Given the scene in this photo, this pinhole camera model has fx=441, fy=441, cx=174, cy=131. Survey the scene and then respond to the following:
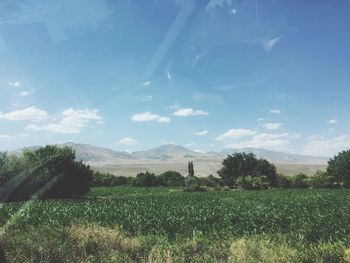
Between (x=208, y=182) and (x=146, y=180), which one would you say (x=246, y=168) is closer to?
(x=208, y=182)

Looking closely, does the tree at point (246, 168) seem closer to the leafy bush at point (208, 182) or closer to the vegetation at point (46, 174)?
the leafy bush at point (208, 182)

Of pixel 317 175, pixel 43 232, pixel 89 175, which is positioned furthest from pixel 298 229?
pixel 317 175

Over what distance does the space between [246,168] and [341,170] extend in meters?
20.7

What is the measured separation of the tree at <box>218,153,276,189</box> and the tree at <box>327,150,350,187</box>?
12.1 m

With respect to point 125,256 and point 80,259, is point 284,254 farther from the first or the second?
point 80,259

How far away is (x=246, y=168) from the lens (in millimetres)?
98750

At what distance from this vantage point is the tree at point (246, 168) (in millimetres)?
94625

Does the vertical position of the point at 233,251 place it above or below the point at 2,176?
below

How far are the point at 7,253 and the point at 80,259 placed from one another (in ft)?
7.10

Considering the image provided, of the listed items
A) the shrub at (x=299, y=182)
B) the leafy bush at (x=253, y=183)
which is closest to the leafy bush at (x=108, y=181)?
the leafy bush at (x=253, y=183)

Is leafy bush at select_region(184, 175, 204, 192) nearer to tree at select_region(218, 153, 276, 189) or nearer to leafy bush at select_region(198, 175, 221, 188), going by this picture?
leafy bush at select_region(198, 175, 221, 188)

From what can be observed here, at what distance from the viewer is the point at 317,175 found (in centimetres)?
8700

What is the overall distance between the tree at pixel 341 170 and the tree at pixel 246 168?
39.6 ft

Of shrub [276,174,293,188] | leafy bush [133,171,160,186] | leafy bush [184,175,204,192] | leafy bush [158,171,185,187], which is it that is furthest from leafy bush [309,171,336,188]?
leafy bush [133,171,160,186]
